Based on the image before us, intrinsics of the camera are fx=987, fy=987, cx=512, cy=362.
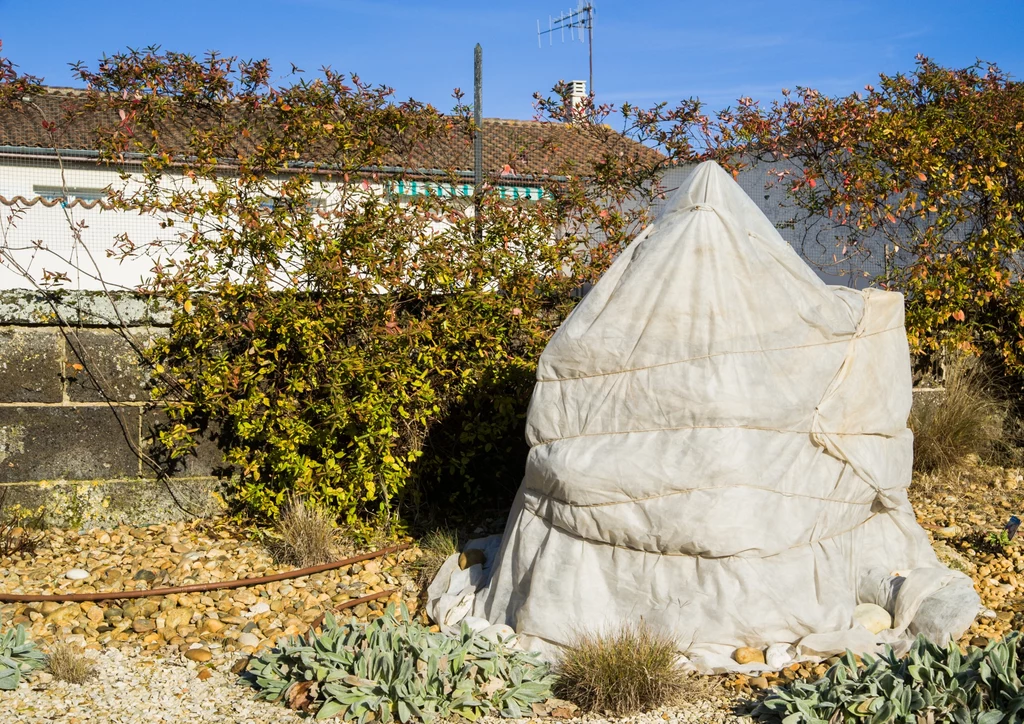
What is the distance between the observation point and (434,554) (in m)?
5.47

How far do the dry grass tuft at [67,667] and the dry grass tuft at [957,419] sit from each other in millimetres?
5194

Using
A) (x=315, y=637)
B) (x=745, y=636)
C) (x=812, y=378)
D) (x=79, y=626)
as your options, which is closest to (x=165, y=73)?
(x=79, y=626)

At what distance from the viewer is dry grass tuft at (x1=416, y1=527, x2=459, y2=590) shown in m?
5.36

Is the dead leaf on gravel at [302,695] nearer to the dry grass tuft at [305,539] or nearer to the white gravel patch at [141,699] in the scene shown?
the white gravel patch at [141,699]

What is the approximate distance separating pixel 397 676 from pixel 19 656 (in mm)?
1667

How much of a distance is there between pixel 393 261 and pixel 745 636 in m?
2.99

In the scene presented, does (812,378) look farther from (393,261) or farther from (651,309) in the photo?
(393,261)

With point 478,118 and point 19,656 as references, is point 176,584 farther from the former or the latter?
point 478,118

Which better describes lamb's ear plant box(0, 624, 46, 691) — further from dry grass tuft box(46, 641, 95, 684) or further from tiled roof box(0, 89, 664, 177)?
tiled roof box(0, 89, 664, 177)

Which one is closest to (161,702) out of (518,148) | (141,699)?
(141,699)

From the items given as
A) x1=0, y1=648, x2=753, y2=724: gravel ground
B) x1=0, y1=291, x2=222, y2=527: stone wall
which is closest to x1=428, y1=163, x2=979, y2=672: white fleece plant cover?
x1=0, y1=648, x2=753, y2=724: gravel ground

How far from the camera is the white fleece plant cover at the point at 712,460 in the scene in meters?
4.14

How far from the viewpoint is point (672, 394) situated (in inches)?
166

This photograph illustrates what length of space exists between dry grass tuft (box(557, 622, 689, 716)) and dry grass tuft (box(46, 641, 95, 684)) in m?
1.97
